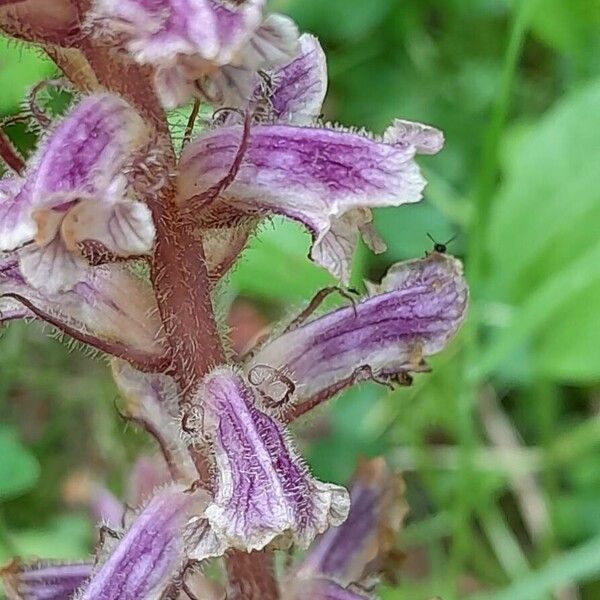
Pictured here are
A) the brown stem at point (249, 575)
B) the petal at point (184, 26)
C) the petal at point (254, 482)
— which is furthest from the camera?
the brown stem at point (249, 575)

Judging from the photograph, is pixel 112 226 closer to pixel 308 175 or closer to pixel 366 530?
pixel 308 175

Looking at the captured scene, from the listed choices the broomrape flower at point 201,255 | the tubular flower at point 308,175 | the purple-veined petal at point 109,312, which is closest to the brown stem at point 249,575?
the broomrape flower at point 201,255

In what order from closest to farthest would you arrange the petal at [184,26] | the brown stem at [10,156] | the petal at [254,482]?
the petal at [184,26] < the petal at [254,482] < the brown stem at [10,156]

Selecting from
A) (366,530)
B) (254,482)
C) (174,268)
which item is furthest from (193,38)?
(366,530)

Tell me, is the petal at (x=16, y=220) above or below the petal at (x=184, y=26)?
below

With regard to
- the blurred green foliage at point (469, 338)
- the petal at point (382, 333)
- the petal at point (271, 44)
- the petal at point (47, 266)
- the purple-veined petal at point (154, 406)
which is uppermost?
the petal at point (271, 44)

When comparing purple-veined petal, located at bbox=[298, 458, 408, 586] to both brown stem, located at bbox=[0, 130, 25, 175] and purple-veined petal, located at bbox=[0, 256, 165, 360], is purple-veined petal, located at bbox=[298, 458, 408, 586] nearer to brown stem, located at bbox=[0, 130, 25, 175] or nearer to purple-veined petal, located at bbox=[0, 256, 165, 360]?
purple-veined petal, located at bbox=[0, 256, 165, 360]

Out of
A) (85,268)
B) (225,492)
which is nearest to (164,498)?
(225,492)

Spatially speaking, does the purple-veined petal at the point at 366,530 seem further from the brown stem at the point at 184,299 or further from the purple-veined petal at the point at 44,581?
the brown stem at the point at 184,299
